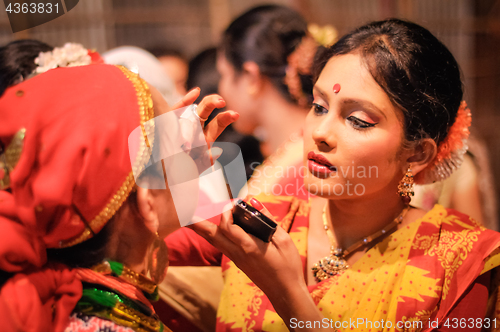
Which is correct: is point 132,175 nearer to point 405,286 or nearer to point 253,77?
point 405,286

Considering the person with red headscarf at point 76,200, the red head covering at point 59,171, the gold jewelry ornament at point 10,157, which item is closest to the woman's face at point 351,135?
the person with red headscarf at point 76,200

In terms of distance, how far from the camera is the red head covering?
0.62m

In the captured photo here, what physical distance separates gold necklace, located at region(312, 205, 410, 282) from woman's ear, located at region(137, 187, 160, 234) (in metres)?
0.47

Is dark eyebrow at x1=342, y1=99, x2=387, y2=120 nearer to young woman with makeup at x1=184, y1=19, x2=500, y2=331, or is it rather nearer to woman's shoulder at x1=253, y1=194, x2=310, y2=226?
young woman with makeup at x1=184, y1=19, x2=500, y2=331

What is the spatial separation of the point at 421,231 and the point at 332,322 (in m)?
0.36

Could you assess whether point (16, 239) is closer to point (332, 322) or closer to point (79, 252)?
point (79, 252)

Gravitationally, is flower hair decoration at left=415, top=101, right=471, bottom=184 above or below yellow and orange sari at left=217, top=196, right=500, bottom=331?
above

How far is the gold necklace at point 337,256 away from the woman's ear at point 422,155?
0.14 meters

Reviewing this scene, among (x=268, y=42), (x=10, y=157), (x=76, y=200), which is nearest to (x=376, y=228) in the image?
(x=76, y=200)

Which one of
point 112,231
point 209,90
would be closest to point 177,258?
point 112,231

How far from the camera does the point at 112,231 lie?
78 cm

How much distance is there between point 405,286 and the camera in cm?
94

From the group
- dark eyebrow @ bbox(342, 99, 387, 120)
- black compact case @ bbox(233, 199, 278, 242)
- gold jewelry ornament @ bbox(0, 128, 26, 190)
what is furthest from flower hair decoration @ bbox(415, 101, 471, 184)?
gold jewelry ornament @ bbox(0, 128, 26, 190)

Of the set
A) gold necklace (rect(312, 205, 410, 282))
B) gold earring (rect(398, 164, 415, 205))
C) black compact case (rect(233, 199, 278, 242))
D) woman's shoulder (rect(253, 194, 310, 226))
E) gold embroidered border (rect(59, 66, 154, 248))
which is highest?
gold embroidered border (rect(59, 66, 154, 248))
